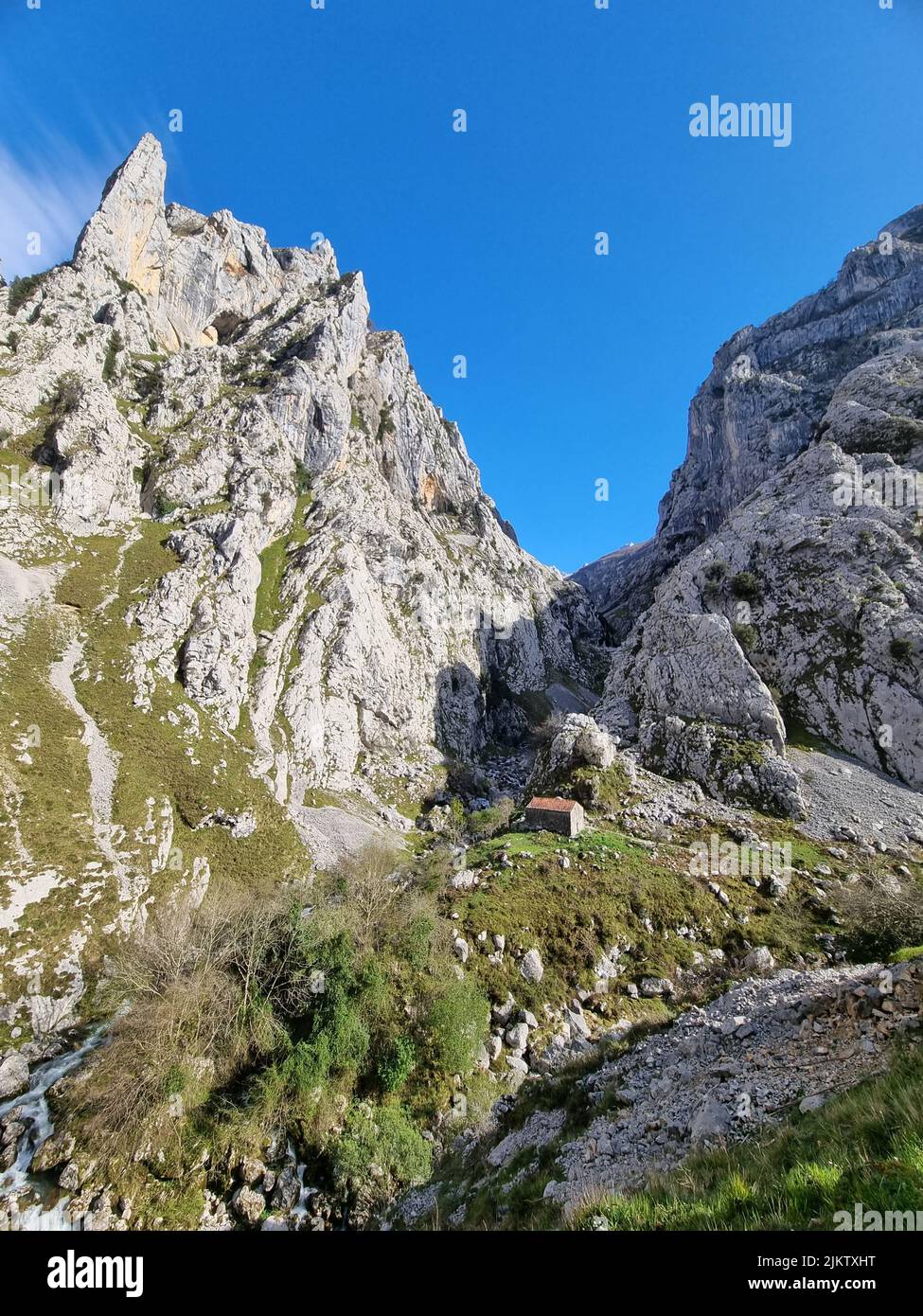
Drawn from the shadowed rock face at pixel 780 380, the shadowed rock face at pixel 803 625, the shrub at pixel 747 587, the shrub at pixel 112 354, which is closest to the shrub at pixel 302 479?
the shrub at pixel 112 354

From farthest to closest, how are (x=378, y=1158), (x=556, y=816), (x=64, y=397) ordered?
(x=64, y=397) < (x=556, y=816) < (x=378, y=1158)

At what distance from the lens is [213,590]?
66812 millimetres

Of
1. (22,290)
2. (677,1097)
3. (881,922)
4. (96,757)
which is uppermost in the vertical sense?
(22,290)

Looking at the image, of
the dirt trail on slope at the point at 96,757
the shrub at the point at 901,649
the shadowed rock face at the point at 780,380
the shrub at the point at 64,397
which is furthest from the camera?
the shadowed rock face at the point at 780,380

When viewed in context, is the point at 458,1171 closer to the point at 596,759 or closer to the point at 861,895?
the point at 861,895

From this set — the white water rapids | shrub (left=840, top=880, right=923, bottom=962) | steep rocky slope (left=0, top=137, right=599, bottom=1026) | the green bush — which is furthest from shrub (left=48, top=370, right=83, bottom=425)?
shrub (left=840, top=880, right=923, bottom=962)

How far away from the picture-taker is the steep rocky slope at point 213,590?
41125mm

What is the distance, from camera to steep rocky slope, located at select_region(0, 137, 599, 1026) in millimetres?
41125

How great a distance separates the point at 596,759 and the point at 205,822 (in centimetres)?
3710

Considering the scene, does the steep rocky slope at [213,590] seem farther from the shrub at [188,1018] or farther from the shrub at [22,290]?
the shrub at [188,1018]

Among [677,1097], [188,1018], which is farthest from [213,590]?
[677,1097]

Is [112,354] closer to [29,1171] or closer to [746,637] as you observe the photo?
[29,1171]

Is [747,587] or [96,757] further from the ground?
[747,587]
